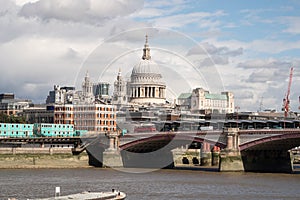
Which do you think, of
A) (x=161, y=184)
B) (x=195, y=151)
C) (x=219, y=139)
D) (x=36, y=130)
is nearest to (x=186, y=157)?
(x=195, y=151)

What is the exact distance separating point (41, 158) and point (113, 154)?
36.1 feet

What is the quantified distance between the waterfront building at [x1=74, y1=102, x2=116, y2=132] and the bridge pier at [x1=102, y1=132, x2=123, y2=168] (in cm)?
3249

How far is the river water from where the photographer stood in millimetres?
61469

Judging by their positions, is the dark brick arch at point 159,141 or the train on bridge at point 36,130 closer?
the dark brick arch at point 159,141

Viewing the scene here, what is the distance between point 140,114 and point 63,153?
75074mm

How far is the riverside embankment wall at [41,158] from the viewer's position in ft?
323

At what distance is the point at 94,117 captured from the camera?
139750mm

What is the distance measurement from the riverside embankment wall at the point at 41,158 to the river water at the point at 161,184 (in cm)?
1093

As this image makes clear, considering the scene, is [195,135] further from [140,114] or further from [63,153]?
[140,114]

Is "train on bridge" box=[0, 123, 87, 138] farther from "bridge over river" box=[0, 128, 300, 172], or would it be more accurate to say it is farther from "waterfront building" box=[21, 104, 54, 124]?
"waterfront building" box=[21, 104, 54, 124]

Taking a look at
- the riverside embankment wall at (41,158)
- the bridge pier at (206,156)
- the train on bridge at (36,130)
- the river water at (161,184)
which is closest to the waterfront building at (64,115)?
the train on bridge at (36,130)

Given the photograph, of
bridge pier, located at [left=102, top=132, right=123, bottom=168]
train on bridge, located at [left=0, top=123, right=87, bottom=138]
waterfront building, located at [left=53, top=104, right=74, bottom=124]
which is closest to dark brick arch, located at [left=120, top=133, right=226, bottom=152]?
bridge pier, located at [left=102, top=132, right=123, bottom=168]

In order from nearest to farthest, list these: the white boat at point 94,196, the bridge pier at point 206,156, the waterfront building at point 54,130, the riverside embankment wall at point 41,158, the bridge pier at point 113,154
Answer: the white boat at point 94,196
the riverside embankment wall at point 41,158
the bridge pier at point 113,154
the bridge pier at point 206,156
the waterfront building at point 54,130

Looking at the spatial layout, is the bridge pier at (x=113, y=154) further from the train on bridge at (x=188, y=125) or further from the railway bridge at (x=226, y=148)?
the train on bridge at (x=188, y=125)
